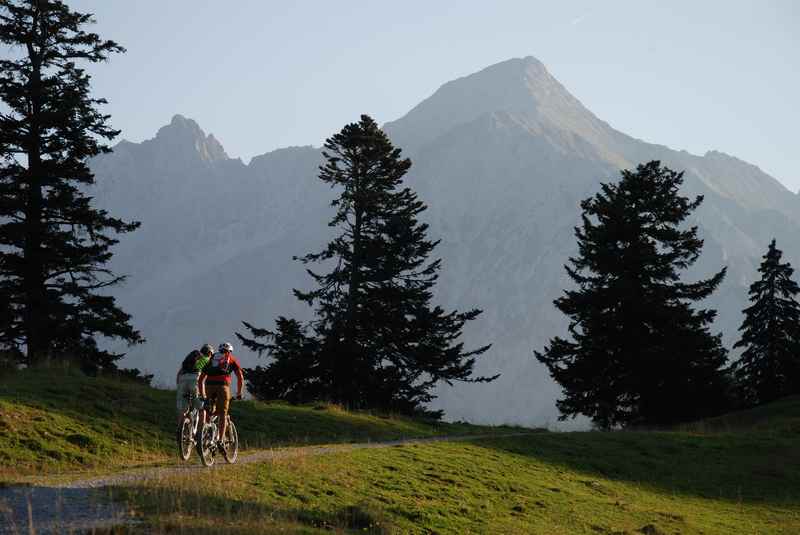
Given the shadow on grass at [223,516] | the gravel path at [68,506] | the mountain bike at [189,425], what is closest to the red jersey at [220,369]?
the mountain bike at [189,425]

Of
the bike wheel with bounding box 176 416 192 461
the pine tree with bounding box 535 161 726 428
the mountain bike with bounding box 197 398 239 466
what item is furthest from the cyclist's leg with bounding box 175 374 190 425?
the pine tree with bounding box 535 161 726 428

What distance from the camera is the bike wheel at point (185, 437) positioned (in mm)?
15930

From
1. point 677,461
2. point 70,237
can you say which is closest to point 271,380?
point 70,237

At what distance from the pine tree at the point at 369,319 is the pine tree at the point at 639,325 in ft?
23.7

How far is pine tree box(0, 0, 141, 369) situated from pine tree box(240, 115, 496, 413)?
29.1ft

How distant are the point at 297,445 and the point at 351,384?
1532 centimetres

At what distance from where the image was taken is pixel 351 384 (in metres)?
36.7

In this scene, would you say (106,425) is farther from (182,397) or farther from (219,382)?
(219,382)

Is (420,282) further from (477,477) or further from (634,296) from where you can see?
(477,477)

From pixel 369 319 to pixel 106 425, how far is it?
61.8 feet

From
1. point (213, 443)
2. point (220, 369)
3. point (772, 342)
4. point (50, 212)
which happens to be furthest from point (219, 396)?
point (772, 342)

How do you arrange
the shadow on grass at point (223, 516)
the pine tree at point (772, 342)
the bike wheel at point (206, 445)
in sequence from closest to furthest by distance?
the shadow on grass at point (223, 516) < the bike wheel at point (206, 445) < the pine tree at point (772, 342)

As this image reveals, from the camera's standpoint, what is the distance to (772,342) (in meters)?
49.2

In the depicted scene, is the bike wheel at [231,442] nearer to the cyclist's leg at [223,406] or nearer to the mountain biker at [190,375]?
the cyclist's leg at [223,406]
